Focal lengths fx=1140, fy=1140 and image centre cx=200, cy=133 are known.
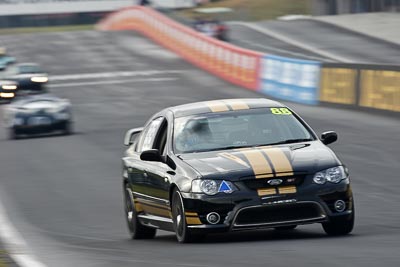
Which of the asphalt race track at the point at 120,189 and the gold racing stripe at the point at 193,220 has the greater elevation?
the gold racing stripe at the point at 193,220

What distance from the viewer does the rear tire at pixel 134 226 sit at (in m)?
11.9

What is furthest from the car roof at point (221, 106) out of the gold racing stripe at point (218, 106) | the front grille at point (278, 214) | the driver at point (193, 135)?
the front grille at point (278, 214)

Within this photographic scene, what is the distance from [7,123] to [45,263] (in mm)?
21724

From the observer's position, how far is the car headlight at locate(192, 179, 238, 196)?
990cm

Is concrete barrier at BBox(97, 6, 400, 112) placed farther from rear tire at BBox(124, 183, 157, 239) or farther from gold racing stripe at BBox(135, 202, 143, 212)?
gold racing stripe at BBox(135, 202, 143, 212)

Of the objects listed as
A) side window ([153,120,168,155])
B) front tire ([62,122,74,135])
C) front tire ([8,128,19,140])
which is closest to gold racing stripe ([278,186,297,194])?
side window ([153,120,168,155])

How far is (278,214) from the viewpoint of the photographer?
994 centimetres

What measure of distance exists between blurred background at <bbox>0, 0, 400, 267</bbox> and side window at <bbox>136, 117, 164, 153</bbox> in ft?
3.21

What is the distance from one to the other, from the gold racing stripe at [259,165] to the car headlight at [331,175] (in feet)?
1.41

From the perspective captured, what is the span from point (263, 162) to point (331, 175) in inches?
24.4

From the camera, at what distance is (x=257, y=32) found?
200 feet

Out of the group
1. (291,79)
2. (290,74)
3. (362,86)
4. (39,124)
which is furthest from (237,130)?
(290,74)

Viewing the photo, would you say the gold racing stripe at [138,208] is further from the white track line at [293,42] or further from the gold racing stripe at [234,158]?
the white track line at [293,42]

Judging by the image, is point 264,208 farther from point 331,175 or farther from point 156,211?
point 156,211
